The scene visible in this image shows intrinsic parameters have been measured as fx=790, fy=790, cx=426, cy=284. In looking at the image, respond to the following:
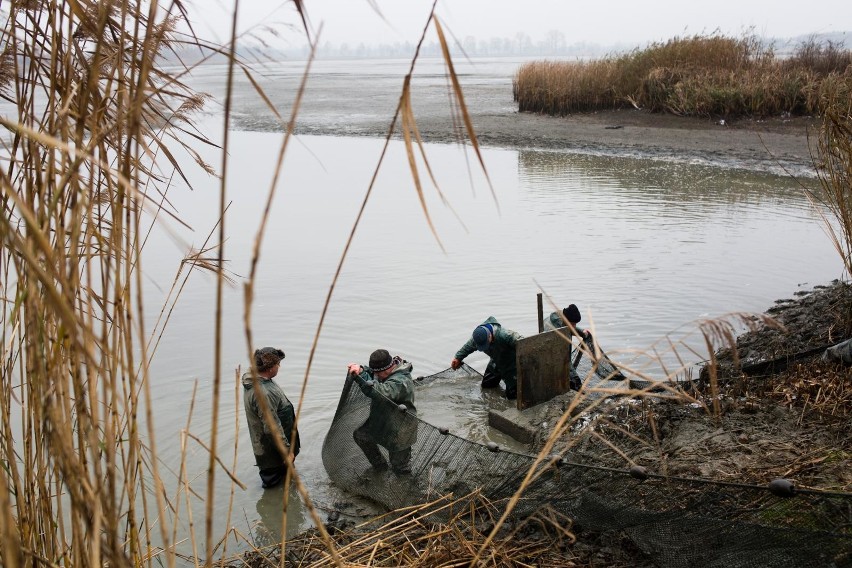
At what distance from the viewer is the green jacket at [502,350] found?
6.76m

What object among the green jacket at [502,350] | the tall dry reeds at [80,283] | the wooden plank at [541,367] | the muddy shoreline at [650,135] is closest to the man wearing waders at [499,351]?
the green jacket at [502,350]

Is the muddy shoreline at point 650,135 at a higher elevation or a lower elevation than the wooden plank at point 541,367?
higher

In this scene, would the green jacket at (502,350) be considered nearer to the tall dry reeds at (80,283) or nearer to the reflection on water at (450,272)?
the reflection on water at (450,272)

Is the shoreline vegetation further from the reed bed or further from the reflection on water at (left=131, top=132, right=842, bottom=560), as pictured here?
the reflection on water at (left=131, top=132, right=842, bottom=560)

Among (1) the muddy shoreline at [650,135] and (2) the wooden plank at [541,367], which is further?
(1) the muddy shoreline at [650,135]

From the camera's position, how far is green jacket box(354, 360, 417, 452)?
4.91 m

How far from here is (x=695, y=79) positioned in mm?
24031

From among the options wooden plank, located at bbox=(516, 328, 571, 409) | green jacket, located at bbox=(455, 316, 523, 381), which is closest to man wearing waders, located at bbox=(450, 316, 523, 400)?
green jacket, located at bbox=(455, 316, 523, 381)

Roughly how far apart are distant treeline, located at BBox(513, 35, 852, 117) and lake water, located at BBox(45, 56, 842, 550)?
513cm

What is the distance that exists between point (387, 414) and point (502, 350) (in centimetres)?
194

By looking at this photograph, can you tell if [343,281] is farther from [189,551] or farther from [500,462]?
[500,462]

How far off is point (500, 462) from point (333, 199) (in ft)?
40.1

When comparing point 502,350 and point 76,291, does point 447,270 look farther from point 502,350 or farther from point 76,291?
point 76,291

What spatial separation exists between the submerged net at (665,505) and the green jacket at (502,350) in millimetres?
2112
